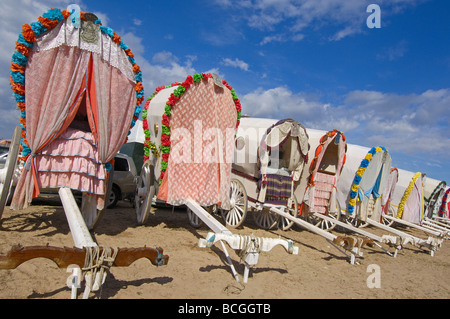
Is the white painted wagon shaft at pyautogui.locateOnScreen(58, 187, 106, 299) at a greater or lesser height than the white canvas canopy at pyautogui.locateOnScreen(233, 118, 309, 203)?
lesser

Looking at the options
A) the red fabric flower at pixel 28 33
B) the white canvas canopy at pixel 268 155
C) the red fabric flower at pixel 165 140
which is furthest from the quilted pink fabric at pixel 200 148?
the red fabric flower at pixel 28 33

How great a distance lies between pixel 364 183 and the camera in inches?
352

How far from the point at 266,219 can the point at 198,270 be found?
4115 mm

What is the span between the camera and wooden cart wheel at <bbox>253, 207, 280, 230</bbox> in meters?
7.74

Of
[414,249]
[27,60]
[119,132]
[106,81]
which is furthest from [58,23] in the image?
[414,249]

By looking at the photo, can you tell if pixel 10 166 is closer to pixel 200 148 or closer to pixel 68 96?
pixel 68 96

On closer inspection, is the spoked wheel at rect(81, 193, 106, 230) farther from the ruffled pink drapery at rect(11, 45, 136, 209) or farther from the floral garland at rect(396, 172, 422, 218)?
the floral garland at rect(396, 172, 422, 218)

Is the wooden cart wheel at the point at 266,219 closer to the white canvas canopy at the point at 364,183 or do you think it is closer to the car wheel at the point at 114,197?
the white canvas canopy at the point at 364,183

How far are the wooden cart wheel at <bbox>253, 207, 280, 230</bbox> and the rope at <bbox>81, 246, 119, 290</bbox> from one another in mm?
5527

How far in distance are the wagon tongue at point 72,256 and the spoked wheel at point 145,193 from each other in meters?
3.28

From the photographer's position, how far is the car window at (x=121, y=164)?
877 cm

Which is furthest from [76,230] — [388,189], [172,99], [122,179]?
[388,189]

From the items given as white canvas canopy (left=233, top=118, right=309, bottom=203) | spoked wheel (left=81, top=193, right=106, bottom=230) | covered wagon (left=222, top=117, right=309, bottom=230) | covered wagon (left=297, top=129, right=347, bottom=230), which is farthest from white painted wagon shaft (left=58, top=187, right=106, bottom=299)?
covered wagon (left=297, top=129, right=347, bottom=230)

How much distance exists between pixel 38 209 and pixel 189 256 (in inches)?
170
